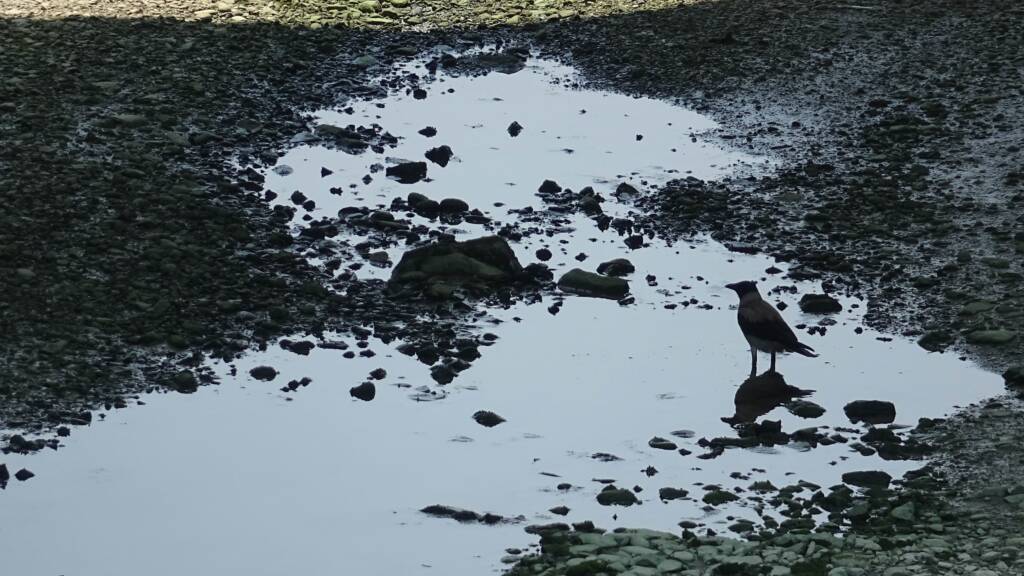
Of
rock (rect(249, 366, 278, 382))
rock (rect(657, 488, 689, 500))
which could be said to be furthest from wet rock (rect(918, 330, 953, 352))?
rock (rect(249, 366, 278, 382))

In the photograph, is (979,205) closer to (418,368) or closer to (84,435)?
(418,368)

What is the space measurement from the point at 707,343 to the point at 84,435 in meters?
4.77

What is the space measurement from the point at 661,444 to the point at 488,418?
1250 mm

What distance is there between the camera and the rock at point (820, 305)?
11477mm

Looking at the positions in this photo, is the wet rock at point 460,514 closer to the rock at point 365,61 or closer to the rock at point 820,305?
the rock at point 820,305

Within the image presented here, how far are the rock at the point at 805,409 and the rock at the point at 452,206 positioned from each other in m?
4.57

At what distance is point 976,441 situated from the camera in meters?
9.27

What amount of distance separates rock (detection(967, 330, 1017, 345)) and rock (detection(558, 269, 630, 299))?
288cm

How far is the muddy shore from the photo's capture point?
10141 mm

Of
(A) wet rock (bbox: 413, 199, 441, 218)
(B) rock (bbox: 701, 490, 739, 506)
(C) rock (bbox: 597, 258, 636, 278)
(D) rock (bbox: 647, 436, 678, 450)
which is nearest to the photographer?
(B) rock (bbox: 701, 490, 739, 506)

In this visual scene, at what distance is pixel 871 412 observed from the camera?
9.77m

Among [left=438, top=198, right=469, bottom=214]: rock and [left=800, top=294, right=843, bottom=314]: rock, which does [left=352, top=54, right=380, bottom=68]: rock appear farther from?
[left=800, top=294, right=843, bottom=314]: rock

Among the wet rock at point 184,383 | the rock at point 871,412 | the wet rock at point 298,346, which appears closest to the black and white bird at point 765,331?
the rock at point 871,412

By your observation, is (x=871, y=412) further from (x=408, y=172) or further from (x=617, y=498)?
(x=408, y=172)
